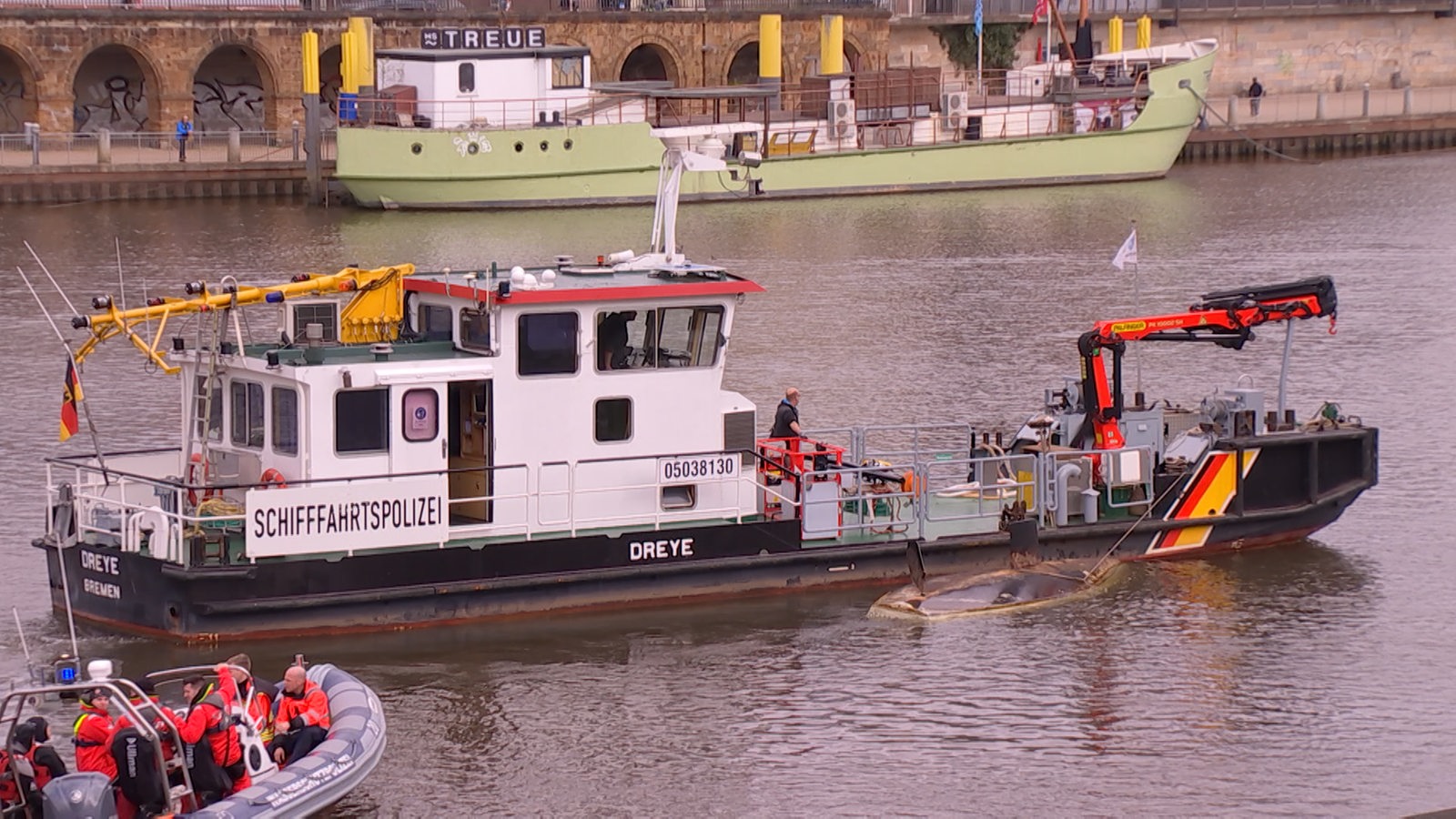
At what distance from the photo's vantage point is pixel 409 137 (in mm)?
58438

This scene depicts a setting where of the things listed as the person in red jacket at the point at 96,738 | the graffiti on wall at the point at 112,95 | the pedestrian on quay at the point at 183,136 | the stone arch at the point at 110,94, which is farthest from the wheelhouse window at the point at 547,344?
the graffiti on wall at the point at 112,95

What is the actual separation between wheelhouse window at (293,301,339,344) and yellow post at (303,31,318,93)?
39702 mm

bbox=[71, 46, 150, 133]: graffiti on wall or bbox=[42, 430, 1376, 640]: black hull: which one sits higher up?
bbox=[71, 46, 150, 133]: graffiti on wall

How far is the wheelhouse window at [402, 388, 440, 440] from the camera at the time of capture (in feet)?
72.4

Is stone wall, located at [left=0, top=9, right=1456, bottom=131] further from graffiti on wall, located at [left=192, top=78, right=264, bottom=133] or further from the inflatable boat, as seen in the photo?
the inflatable boat

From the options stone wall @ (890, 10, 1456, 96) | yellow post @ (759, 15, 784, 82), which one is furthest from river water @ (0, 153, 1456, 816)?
stone wall @ (890, 10, 1456, 96)

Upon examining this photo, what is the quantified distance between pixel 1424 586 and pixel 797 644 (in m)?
7.43

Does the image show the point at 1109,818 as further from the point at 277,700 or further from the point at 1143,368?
the point at 1143,368

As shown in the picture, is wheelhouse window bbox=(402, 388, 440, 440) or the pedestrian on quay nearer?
wheelhouse window bbox=(402, 388, 440, 440)

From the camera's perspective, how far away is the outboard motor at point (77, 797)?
1562 cm

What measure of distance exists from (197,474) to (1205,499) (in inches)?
437

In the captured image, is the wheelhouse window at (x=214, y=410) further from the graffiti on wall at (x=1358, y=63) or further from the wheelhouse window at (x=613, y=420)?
the graffiti on wall at (x=1358, y=63)

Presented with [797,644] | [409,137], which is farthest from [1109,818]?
[409,137]

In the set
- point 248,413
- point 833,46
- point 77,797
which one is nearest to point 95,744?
point 77,797
